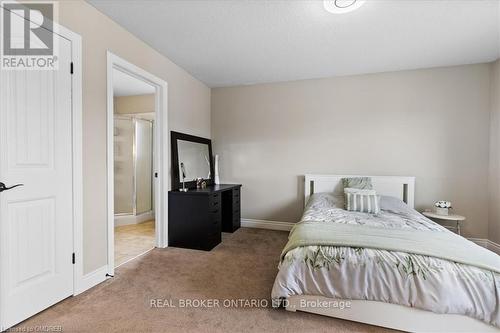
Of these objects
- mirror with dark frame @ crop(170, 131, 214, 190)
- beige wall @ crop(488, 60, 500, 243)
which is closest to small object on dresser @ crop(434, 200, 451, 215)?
beige wall @ crop(488, 60, 500, 243)

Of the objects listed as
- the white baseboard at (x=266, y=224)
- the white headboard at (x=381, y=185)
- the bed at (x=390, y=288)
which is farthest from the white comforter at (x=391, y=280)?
the white baseboard at (x=266, y=224)

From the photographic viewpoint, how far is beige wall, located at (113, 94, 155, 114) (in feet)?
14.6

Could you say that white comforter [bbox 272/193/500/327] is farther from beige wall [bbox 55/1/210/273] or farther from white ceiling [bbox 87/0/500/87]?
white ceiling [bbox 87/0/500/87]

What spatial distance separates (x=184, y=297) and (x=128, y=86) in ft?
11.7

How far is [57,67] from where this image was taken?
179 centimetres

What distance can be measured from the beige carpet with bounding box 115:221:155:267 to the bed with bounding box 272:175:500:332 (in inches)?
79.9

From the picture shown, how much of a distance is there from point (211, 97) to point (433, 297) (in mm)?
4018

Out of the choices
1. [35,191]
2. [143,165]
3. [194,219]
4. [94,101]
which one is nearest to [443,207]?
[194,219]

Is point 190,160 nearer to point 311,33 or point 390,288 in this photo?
point 311,33

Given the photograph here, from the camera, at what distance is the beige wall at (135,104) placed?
4.46 meters

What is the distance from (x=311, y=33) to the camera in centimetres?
240

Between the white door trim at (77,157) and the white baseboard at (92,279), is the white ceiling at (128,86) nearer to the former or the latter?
the white door trim at (77,157)

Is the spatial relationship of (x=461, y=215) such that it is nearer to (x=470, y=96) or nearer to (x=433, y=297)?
(x=470, y=96)

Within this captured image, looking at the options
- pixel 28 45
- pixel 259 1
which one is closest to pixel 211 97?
pixel 259 1
